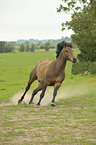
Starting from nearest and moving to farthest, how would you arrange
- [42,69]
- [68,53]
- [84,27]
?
[68,53], [42,69], [84,27]

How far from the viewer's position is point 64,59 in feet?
39.2

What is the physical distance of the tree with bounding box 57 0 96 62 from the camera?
26.3 m

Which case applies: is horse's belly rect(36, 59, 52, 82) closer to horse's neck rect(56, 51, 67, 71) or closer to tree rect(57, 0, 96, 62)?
horse's neck rect(56, 51, 67, 71)

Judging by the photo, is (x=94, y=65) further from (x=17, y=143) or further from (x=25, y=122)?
(x=17, y=143)

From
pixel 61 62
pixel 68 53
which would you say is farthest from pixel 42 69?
pixel 68 53

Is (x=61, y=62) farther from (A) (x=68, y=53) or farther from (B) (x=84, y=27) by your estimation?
(B) (x=84, y=27)

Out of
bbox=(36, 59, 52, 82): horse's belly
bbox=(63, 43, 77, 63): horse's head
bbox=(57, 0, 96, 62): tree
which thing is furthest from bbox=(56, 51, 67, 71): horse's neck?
bbox=(57, 0, 96, 62): tree

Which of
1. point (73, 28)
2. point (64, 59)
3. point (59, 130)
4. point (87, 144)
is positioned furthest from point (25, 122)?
point (73, 28)

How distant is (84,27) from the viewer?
2872cm

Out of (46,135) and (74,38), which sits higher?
(74,38)

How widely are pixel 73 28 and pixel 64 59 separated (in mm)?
17326

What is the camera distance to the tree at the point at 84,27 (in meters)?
26.3

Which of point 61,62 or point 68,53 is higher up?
point 68,53

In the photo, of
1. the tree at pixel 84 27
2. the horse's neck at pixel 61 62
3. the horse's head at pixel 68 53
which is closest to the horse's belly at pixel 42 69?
the horse's neck at pixel 61 62
